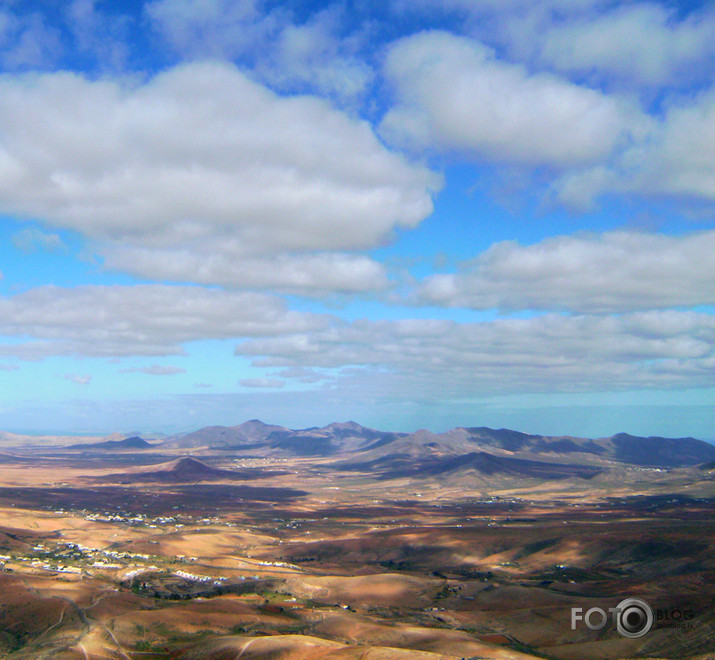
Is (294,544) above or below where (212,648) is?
below

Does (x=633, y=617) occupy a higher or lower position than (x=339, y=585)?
higher

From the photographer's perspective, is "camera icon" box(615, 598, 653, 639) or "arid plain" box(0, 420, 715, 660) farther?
"camera icon" box(615, 598, 653, 639)

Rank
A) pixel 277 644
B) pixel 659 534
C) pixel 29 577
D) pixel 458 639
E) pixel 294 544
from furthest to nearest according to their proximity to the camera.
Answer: pixel 294 544 < pixel 659 534 < pixel 29 577 < pixel 458 639 < pixel 277 644

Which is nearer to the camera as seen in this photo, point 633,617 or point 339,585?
point 633,617

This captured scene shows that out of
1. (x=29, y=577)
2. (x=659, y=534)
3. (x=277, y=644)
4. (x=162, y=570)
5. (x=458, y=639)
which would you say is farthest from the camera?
(x=659, y=534)

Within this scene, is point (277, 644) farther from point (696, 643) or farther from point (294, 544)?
point (294, 544)

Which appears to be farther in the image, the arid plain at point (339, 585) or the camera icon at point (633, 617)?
the camera icon at point (633, 617)

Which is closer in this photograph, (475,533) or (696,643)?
A: (696,643)

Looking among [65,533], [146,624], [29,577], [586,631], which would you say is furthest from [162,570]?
[586,631]
